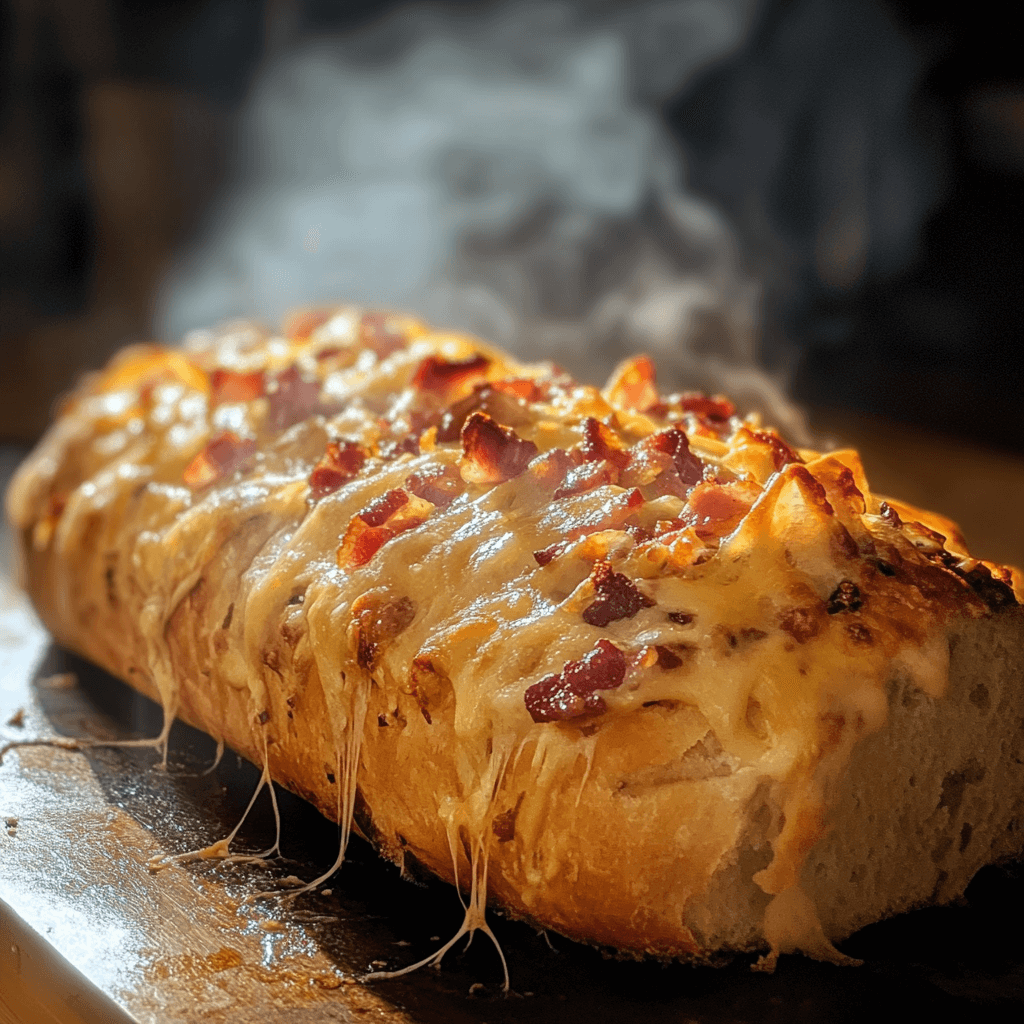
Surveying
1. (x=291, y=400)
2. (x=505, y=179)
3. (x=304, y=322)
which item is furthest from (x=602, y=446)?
(x=505, y=179)

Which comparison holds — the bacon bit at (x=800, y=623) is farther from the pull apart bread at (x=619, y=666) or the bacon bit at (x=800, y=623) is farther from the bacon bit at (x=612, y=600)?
the bacon bit at (x=612, y=600)

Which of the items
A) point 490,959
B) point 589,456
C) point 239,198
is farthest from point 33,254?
point 490,959

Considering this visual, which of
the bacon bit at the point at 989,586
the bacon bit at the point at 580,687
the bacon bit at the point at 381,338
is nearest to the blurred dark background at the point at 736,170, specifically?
the bacon bit at the point at 381,338

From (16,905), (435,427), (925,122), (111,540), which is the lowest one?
(16,905)

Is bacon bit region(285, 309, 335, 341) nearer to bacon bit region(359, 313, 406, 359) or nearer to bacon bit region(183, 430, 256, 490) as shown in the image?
bacon bit region(359, 313, 406, 359)

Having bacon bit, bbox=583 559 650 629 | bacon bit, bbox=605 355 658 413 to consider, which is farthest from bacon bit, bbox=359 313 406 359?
bacon bit, bbox=583 559 650 629

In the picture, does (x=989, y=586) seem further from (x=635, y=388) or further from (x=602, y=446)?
(x=635, y=388)

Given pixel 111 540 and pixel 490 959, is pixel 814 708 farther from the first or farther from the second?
pixel 111 540
